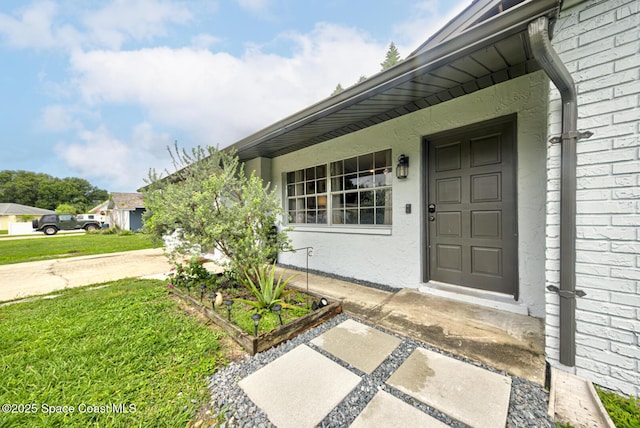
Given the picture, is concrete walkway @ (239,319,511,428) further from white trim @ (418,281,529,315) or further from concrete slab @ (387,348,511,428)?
white trim @ (418,281,529,315)

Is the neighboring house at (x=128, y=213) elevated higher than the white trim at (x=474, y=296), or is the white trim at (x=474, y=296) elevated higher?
the neighboring house at (x=128, y=213)

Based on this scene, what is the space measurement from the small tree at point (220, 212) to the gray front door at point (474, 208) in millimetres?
2235

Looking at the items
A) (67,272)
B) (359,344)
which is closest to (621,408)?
(359,344)

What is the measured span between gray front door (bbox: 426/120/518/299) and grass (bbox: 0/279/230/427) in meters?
2.95

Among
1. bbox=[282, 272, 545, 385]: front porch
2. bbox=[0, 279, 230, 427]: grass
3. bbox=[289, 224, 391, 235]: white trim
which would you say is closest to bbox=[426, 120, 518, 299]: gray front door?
bbox=[282, 272, 545, 385]: front porch

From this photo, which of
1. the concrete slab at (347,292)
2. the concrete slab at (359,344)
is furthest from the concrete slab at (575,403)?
the concrete slab at (347,292)

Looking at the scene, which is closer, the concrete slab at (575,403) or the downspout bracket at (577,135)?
the concrete slab at (575,403)

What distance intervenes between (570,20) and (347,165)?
300cm

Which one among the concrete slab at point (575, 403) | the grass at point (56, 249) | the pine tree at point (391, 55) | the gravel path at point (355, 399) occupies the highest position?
the pine tree at point (391, 55)

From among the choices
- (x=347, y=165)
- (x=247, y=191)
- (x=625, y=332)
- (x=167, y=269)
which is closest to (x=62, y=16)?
(x=167, y=269)

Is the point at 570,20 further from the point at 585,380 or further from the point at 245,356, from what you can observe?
the point at 245,356

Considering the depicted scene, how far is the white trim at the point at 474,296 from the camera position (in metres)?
2.62

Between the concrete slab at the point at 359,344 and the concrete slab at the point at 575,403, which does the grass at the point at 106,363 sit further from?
the concrete slab at the point at 575,403

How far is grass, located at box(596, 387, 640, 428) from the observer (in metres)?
1.29
